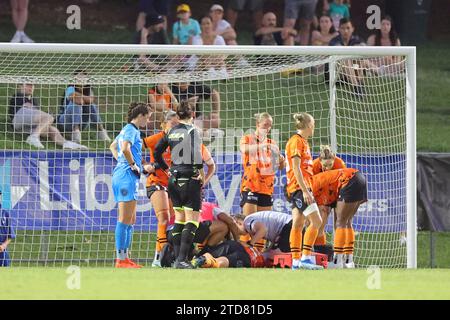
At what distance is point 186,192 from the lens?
13.3 meters

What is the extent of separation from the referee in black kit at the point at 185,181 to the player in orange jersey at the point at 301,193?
1.05m

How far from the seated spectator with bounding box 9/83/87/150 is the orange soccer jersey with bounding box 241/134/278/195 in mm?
2460

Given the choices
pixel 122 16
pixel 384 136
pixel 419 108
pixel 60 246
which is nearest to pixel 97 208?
pixel 60 246

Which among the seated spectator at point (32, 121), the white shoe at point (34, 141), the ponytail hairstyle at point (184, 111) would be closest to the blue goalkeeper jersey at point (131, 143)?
the ponytail hairstyle at point (184, 111)

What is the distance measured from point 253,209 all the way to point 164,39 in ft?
28.4

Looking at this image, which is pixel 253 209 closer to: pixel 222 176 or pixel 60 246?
pixel 222 176

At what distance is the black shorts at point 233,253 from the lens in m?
14.4

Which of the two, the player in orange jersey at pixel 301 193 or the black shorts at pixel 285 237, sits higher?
the player in orange jersey at pixel 301 193

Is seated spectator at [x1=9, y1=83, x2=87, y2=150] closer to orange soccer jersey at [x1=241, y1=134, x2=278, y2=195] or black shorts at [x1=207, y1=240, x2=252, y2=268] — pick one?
orange soccer jersey at [x1=241, y1=134, x2=278, y2=195]

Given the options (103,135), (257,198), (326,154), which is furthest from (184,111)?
(103,135)

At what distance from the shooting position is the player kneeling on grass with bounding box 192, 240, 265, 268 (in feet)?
46.5

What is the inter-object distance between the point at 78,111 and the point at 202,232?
3484 mm

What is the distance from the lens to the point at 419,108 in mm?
24125

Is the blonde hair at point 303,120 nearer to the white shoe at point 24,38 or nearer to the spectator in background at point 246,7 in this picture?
the white shoe at point 24,38
